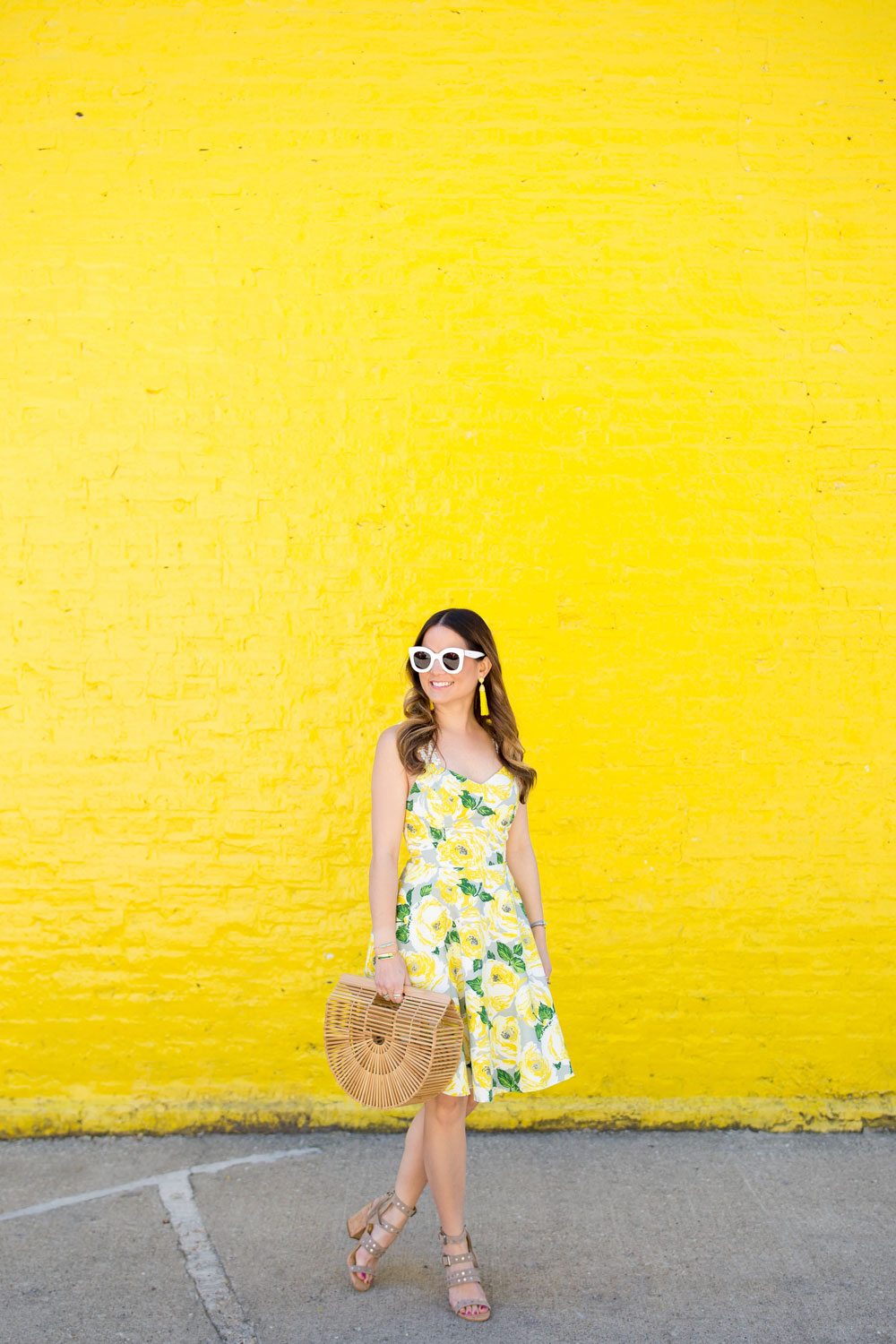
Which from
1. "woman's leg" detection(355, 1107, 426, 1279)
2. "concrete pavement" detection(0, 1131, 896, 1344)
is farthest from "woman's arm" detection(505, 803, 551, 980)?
"concrete pavement" detection(0, 1131, 896, 1344)

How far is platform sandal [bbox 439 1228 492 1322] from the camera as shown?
3.14 m

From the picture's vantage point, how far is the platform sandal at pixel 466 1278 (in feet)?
10.3

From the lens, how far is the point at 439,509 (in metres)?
4.46

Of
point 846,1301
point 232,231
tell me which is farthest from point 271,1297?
point 232,231

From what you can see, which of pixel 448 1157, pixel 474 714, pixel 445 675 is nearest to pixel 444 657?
pixel 445 675

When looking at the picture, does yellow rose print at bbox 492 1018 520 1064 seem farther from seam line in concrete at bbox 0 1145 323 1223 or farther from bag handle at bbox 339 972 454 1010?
seam line in concrete at bbox 0 1145 323 1223

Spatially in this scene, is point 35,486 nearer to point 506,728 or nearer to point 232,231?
point 232,231

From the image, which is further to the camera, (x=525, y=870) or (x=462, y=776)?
(x=525, y=870)

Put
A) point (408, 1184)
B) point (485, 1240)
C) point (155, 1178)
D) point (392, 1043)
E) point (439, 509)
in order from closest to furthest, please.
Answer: point (392, 1043) → point (408, 1184) → point (485, 1240) → point (155, 1178) → point (439, 509)

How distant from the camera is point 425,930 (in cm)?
A: 319

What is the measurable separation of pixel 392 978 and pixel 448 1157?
1.77 feet

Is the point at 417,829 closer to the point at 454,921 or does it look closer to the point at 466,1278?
the point at 454,921

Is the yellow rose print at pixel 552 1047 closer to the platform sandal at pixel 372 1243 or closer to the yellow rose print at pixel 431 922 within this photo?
the yellow rose print at pixel 431 922

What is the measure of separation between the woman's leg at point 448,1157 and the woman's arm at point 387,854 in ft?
1.22
